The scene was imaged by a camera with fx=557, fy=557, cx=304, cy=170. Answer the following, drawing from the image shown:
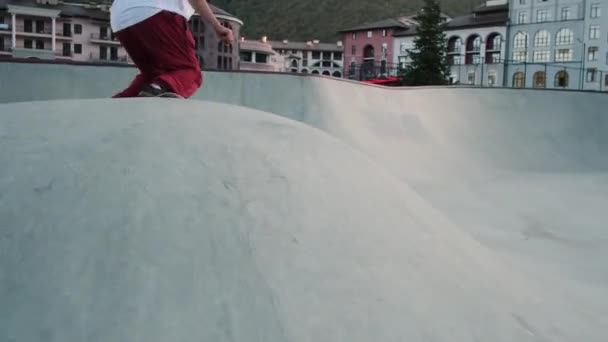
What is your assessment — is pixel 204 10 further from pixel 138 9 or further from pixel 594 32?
pixel 594 32

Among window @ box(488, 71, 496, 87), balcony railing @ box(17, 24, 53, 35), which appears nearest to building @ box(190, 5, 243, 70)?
balcony railing @ box(17, 24, 53, 35)

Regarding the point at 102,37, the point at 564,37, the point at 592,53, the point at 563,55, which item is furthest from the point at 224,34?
the point at 563,55

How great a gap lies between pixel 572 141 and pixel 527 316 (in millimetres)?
9458

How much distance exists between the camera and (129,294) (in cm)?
195

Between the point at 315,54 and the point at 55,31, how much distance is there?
176 ft

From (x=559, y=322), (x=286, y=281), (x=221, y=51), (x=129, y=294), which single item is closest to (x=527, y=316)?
(x=559, y=322)

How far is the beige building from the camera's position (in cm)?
5675

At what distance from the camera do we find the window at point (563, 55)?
212 ft

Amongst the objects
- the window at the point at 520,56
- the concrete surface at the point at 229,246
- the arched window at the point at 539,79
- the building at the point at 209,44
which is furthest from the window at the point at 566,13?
the concrete surface at the point at 229,246

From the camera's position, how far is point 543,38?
2630 inches

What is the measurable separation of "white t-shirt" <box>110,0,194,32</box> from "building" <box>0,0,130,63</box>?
5757 cm

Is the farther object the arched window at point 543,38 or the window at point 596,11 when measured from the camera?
the arched window at point 543,38

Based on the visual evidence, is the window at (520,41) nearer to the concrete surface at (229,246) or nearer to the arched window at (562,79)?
the arched window at (562,79)

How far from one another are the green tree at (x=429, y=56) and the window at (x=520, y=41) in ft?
105
